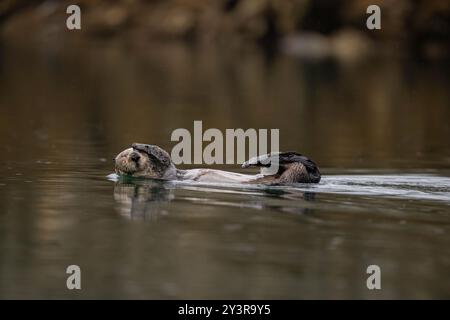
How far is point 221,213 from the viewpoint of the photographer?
10445 mm

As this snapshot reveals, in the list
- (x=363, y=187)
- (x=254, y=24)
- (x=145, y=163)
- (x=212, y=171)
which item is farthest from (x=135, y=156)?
(x=254, y=24)

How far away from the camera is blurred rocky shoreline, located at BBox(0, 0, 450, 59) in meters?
46.8

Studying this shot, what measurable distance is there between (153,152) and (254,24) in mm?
38402

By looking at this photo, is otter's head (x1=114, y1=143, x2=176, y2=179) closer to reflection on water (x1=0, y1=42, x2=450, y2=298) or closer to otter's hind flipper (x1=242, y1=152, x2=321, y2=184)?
reflection on water (x1=0, y1=42, x2=450, y2=298)

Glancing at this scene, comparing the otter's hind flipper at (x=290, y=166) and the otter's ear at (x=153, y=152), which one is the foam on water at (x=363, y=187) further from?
the otter's ear at (x=153, y=152)

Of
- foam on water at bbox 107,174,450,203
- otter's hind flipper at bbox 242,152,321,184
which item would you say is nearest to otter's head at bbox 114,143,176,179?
foam on water at bbox 107,174,450,203

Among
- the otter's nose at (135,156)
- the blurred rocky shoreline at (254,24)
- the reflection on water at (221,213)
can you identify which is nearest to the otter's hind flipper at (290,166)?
the reflection on water at (221,213)

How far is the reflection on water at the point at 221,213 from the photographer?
310 inches

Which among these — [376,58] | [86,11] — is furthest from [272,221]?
[86,11]

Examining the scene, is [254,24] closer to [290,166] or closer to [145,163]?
[145,163]

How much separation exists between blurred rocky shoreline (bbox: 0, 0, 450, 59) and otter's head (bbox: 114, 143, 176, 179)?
35.0 metres

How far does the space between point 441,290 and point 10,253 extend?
3241mm

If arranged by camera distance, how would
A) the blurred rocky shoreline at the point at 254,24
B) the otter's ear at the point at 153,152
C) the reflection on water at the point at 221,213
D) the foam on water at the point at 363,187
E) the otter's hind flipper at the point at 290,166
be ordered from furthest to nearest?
1. the blurred rocky shoreline at the point at 254,24
2. the otter's ear at the point at 153,152
3. the otter's hind flipper at the point at 290,166
4. the foam on water at the point at 363,187
5. the reflection on water at the point at 221,213
